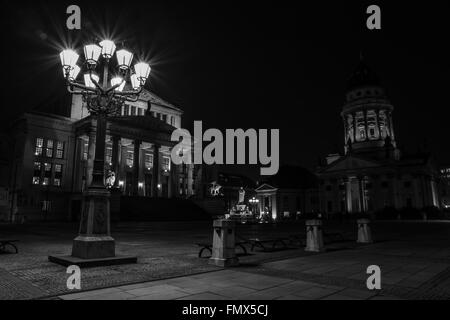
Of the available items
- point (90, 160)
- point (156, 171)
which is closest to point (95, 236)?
point (90, 160)

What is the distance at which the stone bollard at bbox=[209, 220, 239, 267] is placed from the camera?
10930 mm

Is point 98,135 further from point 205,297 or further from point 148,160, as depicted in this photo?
point 148,160

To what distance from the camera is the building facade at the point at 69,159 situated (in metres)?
51.1

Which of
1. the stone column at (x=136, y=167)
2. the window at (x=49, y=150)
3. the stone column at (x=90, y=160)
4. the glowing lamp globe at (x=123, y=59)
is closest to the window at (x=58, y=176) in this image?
the window at (x=49, y=150)

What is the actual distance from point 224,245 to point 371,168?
89.9m

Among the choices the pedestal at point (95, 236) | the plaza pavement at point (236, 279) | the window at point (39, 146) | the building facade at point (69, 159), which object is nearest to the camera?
the plaza pavement at point (236, 279)

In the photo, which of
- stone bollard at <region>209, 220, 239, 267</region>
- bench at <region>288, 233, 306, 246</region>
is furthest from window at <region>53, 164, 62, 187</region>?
stone bollard at <region>209, 220, 239, 267</region>

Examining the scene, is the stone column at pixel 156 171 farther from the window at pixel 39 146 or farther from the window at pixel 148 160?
the window at pixel 39 146

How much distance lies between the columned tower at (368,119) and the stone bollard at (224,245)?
307 ft

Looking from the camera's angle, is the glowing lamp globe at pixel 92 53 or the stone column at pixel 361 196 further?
the stone column at pixel 361 196

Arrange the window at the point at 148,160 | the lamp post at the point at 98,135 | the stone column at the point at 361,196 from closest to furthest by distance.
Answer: the lamp post at the point at 98,135 → the window at the point at 148,160 → the stone column at the point at 361,196

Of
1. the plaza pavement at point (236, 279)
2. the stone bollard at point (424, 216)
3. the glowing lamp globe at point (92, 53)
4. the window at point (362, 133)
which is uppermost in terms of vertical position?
the window at point (362, 133)
